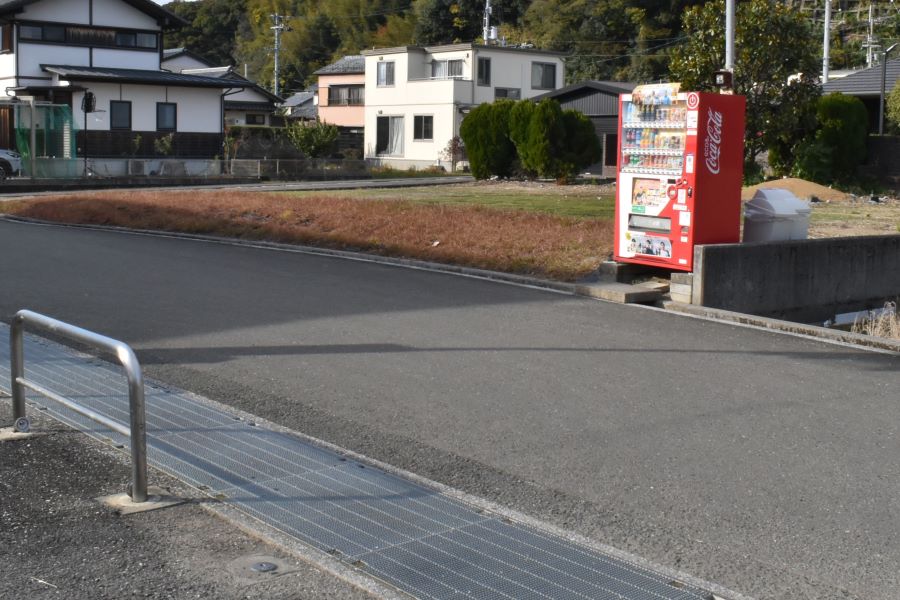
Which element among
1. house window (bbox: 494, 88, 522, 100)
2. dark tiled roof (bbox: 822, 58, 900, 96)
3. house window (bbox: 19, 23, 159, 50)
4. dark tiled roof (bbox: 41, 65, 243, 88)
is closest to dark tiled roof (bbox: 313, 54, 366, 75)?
house window (bbox: 494, 88, 522, 100)

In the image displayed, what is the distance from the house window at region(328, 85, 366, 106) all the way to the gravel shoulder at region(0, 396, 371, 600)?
197 ft

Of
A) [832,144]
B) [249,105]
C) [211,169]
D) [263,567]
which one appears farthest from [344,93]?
[263,567]

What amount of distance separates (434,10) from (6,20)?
4249 cm

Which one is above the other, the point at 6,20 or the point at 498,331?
the point at 6,20

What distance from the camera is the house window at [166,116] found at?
4547 centimetres

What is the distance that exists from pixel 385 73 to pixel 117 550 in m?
53.2

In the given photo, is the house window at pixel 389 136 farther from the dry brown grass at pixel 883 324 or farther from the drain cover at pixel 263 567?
the drain cover at pixel 263 567

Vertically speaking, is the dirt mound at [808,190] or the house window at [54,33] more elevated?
the house window at [54,33]

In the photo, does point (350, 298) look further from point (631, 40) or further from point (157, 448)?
point (631, 40)

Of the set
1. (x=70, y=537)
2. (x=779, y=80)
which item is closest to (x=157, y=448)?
(x=70, y=537)

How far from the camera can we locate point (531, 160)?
34.0 meters

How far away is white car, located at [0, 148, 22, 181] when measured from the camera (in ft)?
120

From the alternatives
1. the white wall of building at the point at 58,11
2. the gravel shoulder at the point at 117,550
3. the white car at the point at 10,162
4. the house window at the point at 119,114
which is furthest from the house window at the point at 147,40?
the gravel shoulder at the point at 117,550

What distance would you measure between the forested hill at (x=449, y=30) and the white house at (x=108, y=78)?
50.8ft
